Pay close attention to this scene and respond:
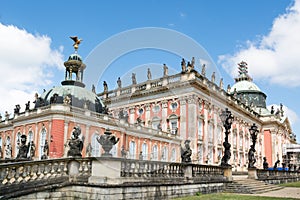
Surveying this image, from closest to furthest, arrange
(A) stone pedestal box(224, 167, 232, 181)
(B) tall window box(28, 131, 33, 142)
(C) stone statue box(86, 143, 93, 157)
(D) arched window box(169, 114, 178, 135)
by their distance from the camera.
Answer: (A) stone pedestal box(224, 167, 232, 181)
(C) stone statue box(86, 143, 93, 157)
(B) tall window box(28, 131, 33, 142)
(D) arched window box(169, 114, 178, 135)

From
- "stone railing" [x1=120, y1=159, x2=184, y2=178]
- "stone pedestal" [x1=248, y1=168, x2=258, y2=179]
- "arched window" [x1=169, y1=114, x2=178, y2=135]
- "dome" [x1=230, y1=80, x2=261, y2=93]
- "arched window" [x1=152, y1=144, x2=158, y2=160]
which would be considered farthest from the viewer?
"dome" [x1=230, y1=80, x2=261, y2=93]

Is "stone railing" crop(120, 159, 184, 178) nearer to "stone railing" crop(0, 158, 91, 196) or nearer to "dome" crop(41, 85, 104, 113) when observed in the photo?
"stone railing" crop(0, 158, 91, 196)

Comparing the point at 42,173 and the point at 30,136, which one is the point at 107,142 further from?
the point at 30,136

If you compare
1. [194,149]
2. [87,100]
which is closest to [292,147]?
[194,149]

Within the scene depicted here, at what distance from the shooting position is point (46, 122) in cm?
3127

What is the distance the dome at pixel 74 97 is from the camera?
1329 inches

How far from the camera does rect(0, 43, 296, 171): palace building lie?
31.3 metres

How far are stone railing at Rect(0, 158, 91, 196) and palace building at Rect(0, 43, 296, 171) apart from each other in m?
17.3

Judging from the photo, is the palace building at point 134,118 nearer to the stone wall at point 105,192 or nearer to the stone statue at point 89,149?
the stone statue at point 89,149

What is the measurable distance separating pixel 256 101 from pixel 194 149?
35.6 metres

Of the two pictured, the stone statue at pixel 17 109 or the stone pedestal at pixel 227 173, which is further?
the stone statue at pixel 17 109

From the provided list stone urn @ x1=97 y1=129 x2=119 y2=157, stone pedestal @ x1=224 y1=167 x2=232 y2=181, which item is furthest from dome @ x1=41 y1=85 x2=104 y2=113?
stone urn @ x1=97 y1=129 x2=119 y2=157

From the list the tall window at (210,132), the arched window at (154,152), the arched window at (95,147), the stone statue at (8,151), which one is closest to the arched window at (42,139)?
the arched window at (95,147)

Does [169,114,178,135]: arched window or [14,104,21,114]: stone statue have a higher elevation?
[14,104,21,114]: stone statue
